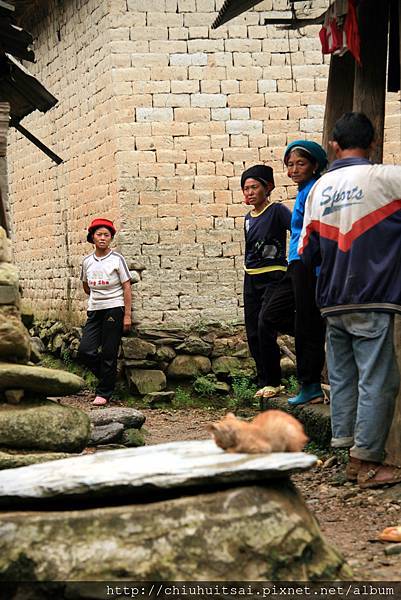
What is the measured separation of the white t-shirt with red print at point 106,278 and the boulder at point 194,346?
1.25m

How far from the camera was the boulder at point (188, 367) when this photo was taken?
11234 mm

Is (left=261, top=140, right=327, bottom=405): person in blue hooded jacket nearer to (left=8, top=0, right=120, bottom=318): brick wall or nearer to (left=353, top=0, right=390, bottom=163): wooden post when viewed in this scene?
(left=353, top=0, right=390, bottom=163): wooden post

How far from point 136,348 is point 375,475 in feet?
19.7

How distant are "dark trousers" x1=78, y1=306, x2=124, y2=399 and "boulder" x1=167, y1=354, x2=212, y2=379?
1032 millimetres

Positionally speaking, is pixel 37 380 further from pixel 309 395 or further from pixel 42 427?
pixel 309 395

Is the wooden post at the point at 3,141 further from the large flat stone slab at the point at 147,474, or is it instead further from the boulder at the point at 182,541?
the boulder at the point at 182,541

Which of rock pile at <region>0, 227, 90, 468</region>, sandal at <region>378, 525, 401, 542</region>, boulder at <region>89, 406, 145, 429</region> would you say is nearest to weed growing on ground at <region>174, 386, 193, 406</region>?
boulder at <region>89, 406, 145, 429</region>

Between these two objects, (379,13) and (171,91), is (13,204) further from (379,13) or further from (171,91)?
(379,13)

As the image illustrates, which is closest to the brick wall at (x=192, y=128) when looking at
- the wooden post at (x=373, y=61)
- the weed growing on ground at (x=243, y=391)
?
the weed growing on ground at (x=243, y=391)

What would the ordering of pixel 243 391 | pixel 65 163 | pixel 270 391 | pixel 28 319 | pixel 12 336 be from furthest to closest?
pixel 28 319 → pixel 65 163 → pixel 243 391 → pixel 270 391 → pixel 12 336

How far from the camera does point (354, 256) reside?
5.15m

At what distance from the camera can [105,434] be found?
7.91 m

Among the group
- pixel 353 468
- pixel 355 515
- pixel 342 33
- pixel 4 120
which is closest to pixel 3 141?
pixel 4 120

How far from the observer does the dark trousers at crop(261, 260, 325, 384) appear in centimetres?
622
